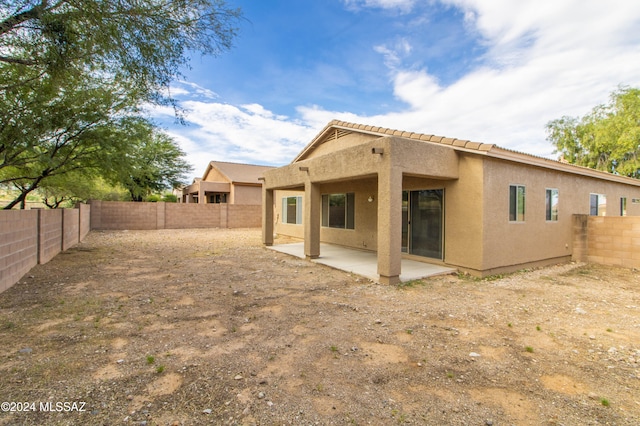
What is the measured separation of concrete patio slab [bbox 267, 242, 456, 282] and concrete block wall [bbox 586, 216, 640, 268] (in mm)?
6042

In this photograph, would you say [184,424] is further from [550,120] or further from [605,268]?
[550,120]

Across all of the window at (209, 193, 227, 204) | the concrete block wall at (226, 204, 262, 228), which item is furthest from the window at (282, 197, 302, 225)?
the window at (209, 193, 227, 204)

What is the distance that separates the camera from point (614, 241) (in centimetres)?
975

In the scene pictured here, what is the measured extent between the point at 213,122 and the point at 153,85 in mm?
13204

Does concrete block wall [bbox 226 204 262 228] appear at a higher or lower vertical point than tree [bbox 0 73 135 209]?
lower

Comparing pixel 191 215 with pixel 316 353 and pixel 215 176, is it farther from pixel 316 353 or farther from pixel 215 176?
pixel 316 353

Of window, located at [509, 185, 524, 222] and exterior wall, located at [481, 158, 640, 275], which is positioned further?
window, located at [509, 185, 524, 222]

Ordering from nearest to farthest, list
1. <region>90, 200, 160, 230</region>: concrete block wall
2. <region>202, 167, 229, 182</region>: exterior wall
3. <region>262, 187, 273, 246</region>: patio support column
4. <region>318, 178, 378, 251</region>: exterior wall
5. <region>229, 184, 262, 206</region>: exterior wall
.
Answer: <region>318, 178, 378, 251</region>: exterior wall, <region>262, 187, 273, 246</region>: patio support column, <region>90, 200, 160, 230</region>: concrete block wall, <region>229, 184, 262, 206</region>: exterior wall, <region>202, 167, 229, 182</region>: exterior wall

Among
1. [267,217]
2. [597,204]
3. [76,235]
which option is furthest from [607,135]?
[76,235]

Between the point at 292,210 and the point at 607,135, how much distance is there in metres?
25.5

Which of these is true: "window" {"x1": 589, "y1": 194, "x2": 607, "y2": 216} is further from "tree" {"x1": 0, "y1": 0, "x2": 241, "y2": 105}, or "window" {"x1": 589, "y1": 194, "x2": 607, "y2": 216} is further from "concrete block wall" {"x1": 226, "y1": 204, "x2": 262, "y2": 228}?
"concrete block wall" {"x1": 226, "y1": 204, "x2": 262, "y2": 228}

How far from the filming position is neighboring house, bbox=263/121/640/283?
6.95 metres

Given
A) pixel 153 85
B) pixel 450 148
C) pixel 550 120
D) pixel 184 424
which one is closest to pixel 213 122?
Answer: pixel 153 85

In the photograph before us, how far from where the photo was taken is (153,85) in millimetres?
6977
